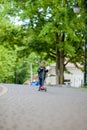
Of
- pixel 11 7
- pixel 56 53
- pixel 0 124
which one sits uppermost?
pixel 11 7

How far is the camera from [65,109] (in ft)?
40.2

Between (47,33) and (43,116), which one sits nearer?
(43,116)

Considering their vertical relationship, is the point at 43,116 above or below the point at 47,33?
below

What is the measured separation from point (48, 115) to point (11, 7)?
36712mm

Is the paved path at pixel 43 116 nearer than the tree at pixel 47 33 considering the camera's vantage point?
Yes

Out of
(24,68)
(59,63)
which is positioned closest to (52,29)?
(59,63)

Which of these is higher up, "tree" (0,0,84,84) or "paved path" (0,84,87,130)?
"tree" (0,0,84,84)

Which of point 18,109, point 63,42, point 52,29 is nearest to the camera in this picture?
point 18,109

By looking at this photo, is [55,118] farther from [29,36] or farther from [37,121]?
[29,36]

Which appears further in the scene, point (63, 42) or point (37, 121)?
point (63, 42)

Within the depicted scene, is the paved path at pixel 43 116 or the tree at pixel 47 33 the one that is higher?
the tree at pixel 47 33

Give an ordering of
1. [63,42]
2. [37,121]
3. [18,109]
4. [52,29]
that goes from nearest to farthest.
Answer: [37,121] → [18,109] → [52,29] → [63,42]

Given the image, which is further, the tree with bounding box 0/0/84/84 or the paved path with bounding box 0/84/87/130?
the tree with bounding box 0/0/84/84

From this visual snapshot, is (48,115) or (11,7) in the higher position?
(11,7)
